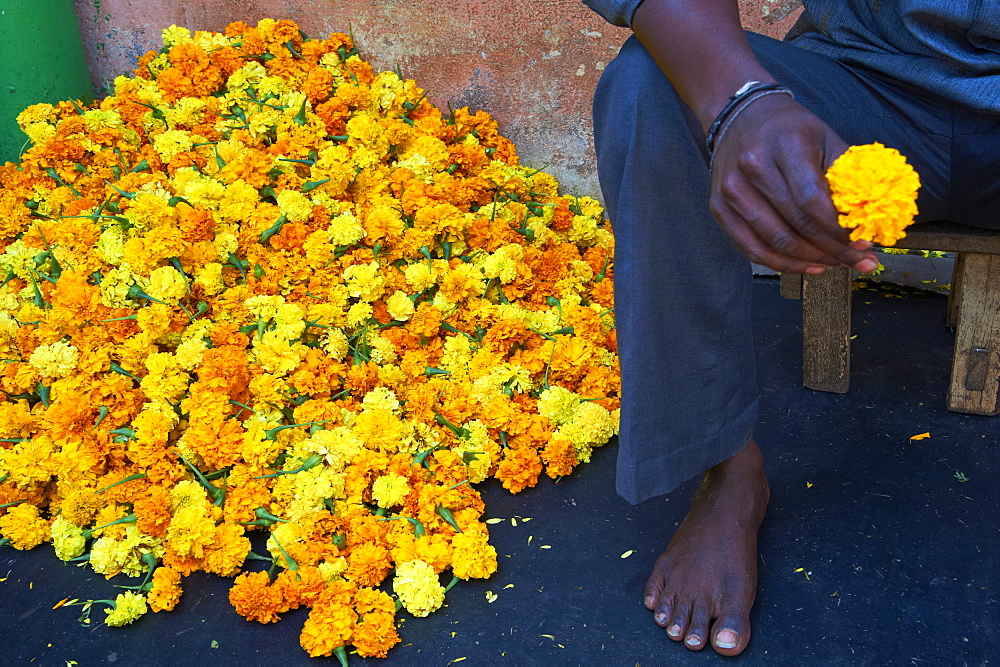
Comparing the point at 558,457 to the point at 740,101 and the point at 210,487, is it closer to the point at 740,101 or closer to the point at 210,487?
the point at 210,487

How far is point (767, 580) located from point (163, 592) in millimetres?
1167

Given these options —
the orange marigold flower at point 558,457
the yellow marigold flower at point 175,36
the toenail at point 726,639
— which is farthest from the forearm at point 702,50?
the yellow marigold flower at point 175,36

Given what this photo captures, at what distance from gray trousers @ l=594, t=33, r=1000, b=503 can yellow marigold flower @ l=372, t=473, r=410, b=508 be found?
547 millimetres

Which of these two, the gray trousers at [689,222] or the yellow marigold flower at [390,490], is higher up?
the gray trousers at [689,222]

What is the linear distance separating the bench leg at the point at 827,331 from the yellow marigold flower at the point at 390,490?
1146 mm

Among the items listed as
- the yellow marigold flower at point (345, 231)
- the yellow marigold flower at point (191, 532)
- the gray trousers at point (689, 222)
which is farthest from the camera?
the yellow marigold flower at point (345, 231)

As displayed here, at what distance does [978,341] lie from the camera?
6.49 ft

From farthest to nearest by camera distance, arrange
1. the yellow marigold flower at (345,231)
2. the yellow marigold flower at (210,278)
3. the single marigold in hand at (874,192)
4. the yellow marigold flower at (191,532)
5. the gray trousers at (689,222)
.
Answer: the yellow marigold flower at (345,231)
the yellow marigold flower at (210,278)
the yellow marigold flower at (191,532)
the gray trousers at (689,222)
the single marigold in hand at (874,192)

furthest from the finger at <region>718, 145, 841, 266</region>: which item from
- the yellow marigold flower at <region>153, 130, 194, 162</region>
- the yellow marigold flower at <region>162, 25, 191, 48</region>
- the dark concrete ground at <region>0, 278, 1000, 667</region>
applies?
the yellow marigold flower at <region>162, 25, 191, 48</region>

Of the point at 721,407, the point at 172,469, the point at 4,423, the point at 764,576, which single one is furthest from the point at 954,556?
the point at 4,423

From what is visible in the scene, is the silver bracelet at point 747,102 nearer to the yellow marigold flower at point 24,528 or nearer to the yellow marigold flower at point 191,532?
the yellow marigold flower at point 191,532

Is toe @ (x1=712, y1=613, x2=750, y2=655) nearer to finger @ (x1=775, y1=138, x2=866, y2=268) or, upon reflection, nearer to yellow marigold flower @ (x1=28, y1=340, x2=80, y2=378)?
finger @ (x1=775, y1=138, x2=866, y2=268)

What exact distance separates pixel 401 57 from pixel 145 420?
179 cm

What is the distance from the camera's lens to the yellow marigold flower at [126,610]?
152cm
